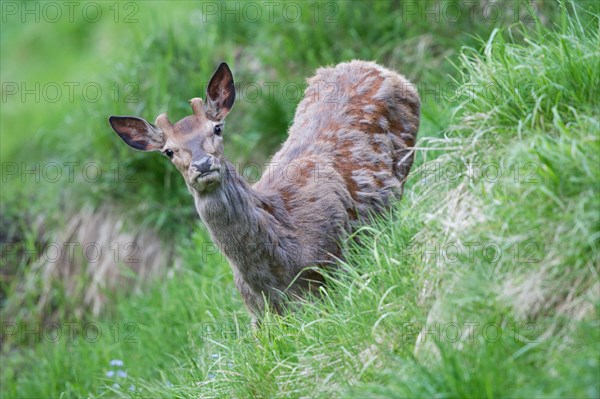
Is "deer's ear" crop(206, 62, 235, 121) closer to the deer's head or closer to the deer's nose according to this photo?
the deer's head

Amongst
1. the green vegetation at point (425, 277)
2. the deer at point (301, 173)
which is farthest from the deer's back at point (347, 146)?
the green vegetation at point (425, 277)

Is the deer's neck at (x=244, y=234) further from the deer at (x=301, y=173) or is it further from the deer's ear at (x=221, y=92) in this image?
the deer's ear at (x=221, y=92)

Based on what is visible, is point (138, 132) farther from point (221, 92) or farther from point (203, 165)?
point (203, 165)

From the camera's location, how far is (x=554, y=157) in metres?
4.99

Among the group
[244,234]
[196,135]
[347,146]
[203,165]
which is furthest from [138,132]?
[347,146]

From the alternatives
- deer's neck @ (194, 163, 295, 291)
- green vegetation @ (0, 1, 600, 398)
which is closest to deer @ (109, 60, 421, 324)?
deer's neck @ (194, 163, 295, 291)

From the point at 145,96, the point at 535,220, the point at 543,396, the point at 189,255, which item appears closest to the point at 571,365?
the point at 543,396

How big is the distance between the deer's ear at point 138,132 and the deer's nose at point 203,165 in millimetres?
646

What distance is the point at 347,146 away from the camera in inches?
296

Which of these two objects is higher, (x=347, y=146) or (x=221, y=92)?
(x=221, y=92)

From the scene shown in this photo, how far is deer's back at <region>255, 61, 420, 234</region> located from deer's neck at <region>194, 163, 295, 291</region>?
39 centimetres

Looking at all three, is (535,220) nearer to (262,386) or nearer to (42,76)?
(262,386)

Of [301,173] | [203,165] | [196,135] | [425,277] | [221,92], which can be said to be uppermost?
[221,92]

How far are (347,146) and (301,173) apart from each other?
1.53 ft
